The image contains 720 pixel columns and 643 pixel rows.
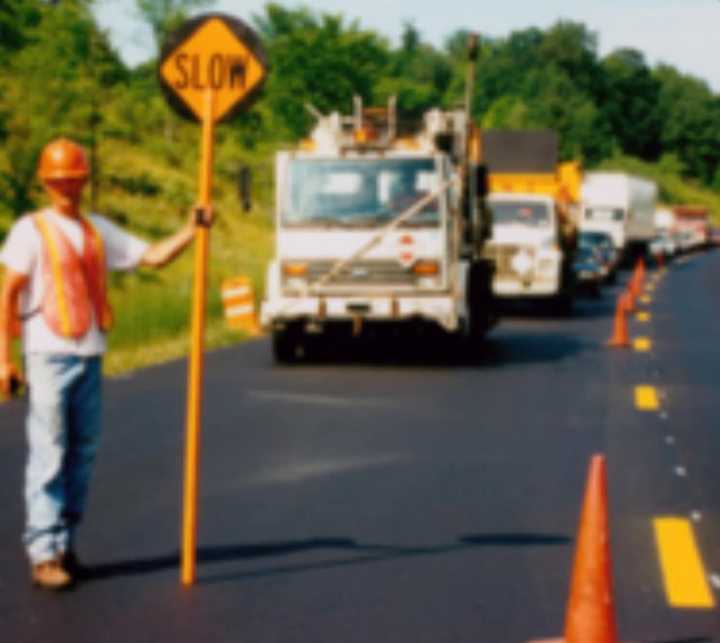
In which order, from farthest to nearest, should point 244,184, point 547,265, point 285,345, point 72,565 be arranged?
point 547,265 < point 285,345 < point 244,184 < point 72,565

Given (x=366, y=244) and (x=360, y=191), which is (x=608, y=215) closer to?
(x=360, y=191)

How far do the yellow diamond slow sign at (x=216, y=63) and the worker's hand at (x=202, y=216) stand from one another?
1.98 ft

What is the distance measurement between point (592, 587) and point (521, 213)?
24.3 m

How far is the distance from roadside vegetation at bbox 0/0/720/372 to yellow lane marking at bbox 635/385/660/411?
5.31 meters

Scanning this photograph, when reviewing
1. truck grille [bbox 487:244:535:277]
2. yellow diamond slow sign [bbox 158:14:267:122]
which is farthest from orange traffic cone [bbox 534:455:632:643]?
truck grille [bbox 487:244:535:277]

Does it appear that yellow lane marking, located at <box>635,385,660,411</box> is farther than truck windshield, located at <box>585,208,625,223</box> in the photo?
No

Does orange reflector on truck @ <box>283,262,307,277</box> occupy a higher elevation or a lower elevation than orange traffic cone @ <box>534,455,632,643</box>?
higher

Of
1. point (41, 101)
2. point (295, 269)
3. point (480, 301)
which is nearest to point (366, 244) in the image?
point (295, 269)

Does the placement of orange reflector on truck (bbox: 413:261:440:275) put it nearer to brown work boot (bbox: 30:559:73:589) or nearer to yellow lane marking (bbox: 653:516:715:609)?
yellow lane marking (bbox: 653:516:715:609)

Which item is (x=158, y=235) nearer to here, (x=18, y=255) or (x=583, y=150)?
(x=18, y=255)

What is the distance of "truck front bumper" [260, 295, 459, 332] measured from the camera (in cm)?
1823

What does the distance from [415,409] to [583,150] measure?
439 ft

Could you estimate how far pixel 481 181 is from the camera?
67.3ft

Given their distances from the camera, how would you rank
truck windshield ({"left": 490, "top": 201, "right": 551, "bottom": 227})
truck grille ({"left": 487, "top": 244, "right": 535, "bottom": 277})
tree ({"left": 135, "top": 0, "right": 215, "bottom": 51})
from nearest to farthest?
truck grille ({"left": 487, "top": 244, "right": 535, "bottom": 277})
truck windshield ({"left": 490, "top": 201, "right": 551, "bottom": 227})
tree ({"left": 135, "top": 0, "right": 215, "bottom": 51})
